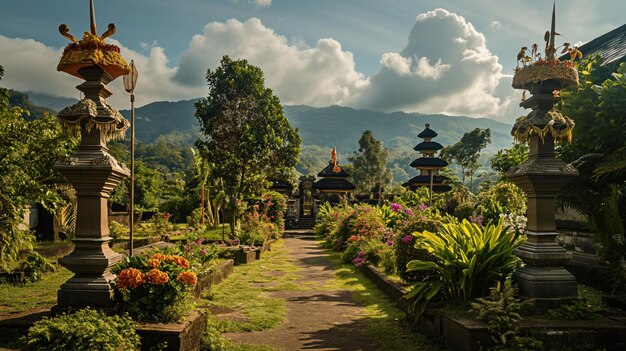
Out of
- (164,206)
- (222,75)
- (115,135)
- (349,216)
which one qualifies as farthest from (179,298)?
(164,206)

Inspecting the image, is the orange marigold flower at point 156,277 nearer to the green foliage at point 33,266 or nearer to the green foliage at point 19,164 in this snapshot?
the green foliage at point 19,164

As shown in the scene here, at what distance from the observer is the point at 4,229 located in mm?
7648

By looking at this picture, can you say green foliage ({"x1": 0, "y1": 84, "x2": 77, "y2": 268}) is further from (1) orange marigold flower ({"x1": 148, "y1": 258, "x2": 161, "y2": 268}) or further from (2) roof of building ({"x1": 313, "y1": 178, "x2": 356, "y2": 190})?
(2) roof of building ({"x1": 313, "y1": 178, "x2": 356, "y2": 190})

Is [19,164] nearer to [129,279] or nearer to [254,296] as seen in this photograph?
[254,296]

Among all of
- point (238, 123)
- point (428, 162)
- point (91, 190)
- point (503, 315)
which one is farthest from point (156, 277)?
point (428, 162)

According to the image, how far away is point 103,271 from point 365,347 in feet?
10.8

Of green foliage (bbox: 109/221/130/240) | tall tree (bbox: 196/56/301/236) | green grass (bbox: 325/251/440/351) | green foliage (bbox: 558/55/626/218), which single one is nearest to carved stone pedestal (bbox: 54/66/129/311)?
green grass (bbox: 325/251/440/351)

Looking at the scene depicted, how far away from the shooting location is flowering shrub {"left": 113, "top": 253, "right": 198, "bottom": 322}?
16.0ft

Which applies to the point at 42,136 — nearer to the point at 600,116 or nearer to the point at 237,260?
the point at 237,260

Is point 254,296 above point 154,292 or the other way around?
the other way around

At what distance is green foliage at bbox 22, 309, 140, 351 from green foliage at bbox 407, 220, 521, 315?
3708 millimetres

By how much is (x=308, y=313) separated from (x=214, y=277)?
107 inches

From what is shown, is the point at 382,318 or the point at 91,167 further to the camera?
the point at 382,318

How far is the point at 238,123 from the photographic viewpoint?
68.0 feet
